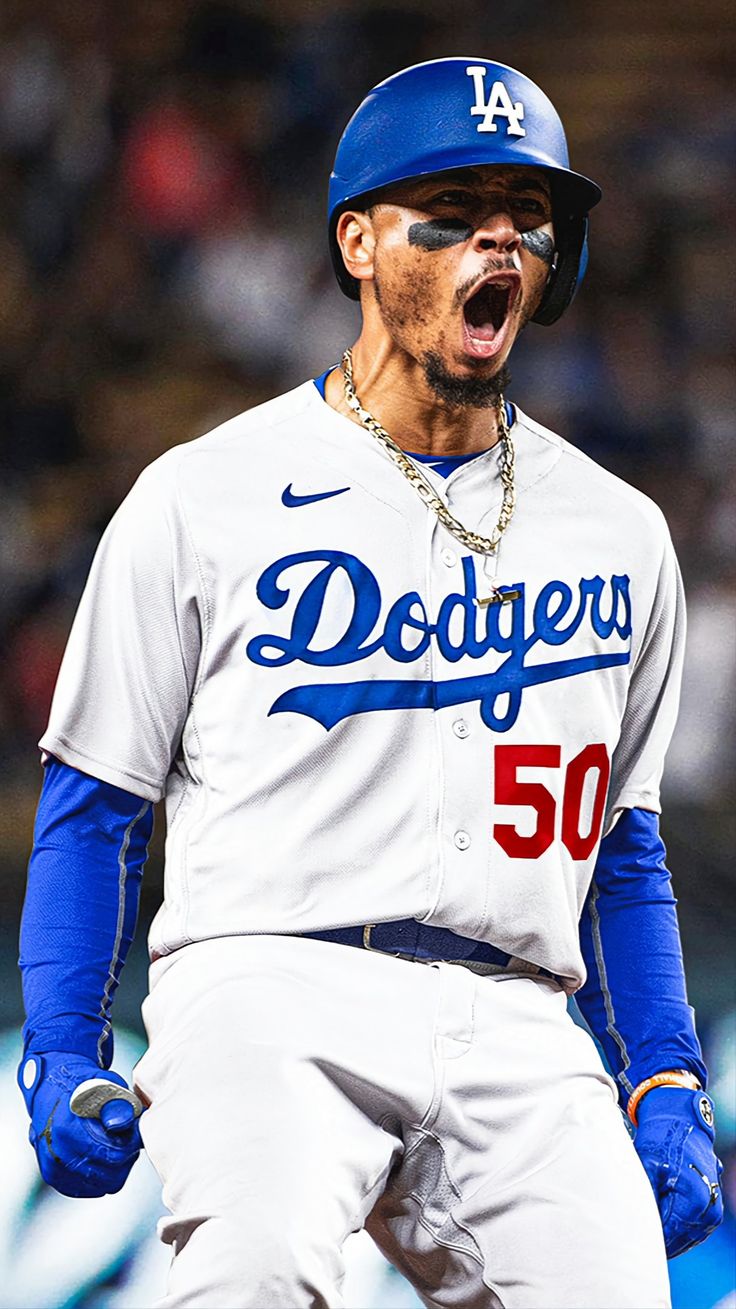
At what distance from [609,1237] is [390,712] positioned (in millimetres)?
399

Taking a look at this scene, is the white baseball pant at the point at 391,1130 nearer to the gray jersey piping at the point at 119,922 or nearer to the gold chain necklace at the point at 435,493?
the gray jersey piping at the point at 119,922

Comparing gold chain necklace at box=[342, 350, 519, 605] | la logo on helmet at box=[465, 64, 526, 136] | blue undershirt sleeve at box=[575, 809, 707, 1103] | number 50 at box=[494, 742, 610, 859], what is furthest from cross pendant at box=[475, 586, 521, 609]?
la logo on helmet at box=[465, 64, 526, 136]

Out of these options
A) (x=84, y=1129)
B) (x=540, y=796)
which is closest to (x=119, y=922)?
(x=84, y=1129)

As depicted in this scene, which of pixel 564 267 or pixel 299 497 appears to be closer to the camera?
pixel 299 497

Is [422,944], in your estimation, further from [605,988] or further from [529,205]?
[529,205]

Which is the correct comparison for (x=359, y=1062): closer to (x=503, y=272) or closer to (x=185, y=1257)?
(x=185, y=1257)

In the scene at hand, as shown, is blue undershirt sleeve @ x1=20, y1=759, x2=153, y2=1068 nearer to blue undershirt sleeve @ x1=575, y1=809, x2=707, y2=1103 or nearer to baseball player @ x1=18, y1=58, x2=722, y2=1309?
baseball player @ x1=18, y1=58, x2=722, y2=1309

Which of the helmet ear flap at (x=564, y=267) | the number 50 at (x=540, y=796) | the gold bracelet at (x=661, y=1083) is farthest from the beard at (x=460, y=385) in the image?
the gold bracelet at (x=661, y=1083)

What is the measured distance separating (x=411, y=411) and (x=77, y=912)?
48 centimetres

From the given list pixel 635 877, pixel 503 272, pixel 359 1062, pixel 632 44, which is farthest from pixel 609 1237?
pixel 632 44

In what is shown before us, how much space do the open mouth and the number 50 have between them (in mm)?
309

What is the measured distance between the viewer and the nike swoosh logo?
1.38 metres

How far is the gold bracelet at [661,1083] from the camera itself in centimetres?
141

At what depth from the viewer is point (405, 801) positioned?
4.30ft
